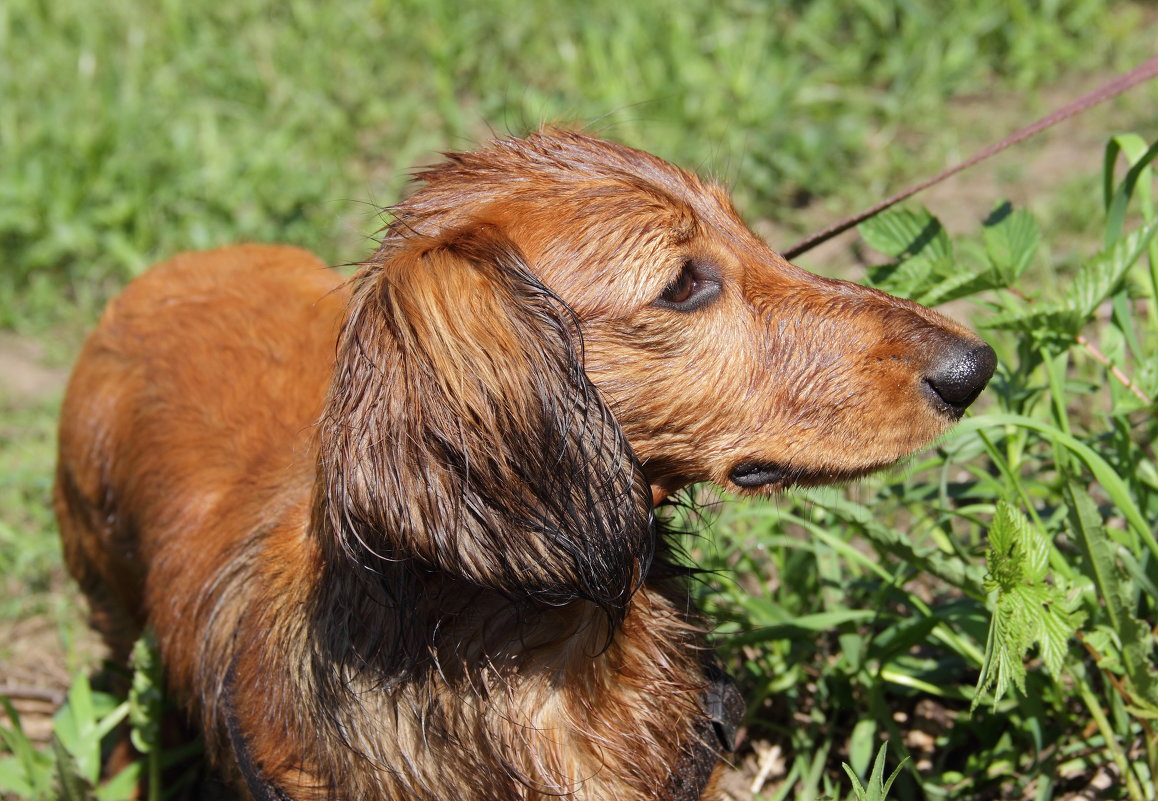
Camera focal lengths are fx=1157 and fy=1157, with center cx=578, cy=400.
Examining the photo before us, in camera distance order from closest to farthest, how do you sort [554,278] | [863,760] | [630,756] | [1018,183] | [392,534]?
1. [392,534]
2. [554,278]
3. [630,756]
4. [863,760]
5. [1018,183]

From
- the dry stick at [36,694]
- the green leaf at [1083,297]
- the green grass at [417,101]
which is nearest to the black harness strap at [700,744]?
the green leaf at [1083,297]

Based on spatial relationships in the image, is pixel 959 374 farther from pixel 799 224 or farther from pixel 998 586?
pixel 799 224

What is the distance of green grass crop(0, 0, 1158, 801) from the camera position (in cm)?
263

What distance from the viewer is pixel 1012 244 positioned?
2.59m

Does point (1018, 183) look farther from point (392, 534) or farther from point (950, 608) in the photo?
point (392, 534)

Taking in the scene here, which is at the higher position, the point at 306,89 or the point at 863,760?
the point at 306,89

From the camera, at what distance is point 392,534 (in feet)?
6.53

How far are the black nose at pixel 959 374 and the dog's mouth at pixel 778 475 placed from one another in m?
0.18

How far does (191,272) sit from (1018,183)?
3.54 metres

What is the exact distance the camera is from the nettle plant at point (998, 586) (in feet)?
7.97

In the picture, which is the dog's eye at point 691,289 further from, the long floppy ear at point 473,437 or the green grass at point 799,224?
the green grass at point 799,224

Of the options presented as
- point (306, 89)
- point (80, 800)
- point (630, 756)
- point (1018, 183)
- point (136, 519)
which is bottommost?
point (80, 800)

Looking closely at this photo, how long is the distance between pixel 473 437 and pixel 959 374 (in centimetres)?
92

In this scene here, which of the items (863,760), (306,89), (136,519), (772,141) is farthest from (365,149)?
(863,760)
